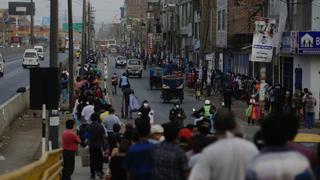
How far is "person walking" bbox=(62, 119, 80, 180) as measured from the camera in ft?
56.4

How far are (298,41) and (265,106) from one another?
3213 mm

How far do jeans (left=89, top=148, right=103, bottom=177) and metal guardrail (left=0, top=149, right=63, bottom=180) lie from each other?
0.77 m

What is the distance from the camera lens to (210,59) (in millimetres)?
55156

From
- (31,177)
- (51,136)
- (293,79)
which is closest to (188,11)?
(293,79)

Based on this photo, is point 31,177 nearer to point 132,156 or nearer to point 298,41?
point 132,156

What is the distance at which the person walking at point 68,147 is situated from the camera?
1720cm

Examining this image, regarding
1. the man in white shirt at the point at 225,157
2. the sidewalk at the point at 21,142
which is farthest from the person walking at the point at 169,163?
the sidewalk at the point at 21,142

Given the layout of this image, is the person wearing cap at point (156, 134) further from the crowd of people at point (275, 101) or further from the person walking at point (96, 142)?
the crowd of people at point (275, 101)

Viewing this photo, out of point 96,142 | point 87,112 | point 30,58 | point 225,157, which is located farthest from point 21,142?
point 30,58

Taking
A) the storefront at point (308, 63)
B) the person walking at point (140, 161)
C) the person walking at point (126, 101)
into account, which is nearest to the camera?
the person walking at point (140, 161)

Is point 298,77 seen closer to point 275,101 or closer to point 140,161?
point 275,101

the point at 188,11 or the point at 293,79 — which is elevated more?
the point at 188,11

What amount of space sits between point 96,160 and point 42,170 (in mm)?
5004

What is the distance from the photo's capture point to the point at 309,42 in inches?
1393
